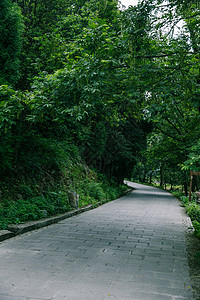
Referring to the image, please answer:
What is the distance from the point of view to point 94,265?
14.9ft

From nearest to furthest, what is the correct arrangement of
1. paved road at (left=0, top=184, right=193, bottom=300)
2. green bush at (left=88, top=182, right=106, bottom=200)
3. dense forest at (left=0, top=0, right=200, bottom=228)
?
paved road at (left=0, top=184, right=193, bottom=300)
dense forest at (left=0, top=0, right=200, bottom=228)
green bush at (left=88, top=182, right=106, bottom=200)

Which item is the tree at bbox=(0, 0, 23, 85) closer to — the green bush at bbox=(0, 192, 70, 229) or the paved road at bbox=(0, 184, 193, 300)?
the green bush at bbox=(0, 192, 70, 229)

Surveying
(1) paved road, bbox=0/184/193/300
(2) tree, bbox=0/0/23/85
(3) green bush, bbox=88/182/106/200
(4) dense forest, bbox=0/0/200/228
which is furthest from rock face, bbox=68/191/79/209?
(2) tree, bbox=0/0/23/85

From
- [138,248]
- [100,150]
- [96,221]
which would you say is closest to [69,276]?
[138,248]

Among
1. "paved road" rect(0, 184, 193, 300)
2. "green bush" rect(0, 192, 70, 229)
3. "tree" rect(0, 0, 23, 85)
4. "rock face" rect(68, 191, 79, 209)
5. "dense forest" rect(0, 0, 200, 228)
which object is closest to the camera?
"paved road" rect(0, 184, 193, 300)

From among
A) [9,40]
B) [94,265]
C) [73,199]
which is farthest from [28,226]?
[9,40]

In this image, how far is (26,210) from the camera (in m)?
7.66

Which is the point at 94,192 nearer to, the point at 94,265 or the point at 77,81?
the point at 77,81

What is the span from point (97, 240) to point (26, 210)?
99.2 inches

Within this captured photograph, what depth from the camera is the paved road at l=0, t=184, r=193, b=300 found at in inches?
137

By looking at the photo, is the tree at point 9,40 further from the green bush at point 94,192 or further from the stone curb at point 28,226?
the green bush at point 94,192

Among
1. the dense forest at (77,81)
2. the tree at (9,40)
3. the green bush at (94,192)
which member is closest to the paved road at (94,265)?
the dense forest at (77,81)

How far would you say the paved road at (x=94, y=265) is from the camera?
137 inches

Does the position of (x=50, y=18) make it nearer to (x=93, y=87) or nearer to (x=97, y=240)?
(x=93, y=87)
